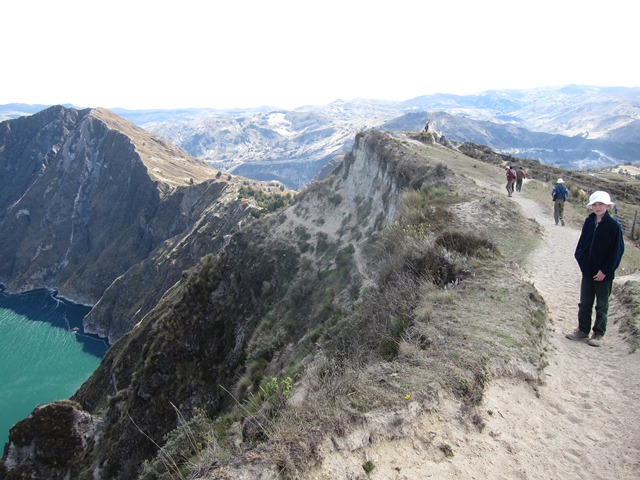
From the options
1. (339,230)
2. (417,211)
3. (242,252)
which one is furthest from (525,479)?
(242,252)

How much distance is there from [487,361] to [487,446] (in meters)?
2.02

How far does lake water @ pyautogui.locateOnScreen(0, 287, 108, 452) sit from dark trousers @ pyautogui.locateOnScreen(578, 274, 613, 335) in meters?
82.9

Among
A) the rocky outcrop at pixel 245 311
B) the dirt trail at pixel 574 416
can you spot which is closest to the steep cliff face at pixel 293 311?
the rocky outcrop at pixel 245 311

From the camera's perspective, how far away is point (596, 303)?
31.9ft

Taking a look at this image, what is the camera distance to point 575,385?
27.1ft

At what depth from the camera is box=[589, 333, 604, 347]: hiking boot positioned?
371 inches

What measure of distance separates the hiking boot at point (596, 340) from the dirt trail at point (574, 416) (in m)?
0.10

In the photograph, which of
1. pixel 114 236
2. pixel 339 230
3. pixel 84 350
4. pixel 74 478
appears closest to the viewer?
pixel 74 478

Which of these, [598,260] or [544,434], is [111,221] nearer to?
[598,260]

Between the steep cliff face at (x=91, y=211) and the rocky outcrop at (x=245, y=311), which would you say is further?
the steep cliff face at (x=91, y=211)

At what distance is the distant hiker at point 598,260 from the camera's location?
9.12 meters

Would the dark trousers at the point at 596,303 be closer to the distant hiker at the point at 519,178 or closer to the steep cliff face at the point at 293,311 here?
the steep cliff face at the point at 293,311

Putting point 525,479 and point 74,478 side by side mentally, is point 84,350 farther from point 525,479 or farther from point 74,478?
point 525,479

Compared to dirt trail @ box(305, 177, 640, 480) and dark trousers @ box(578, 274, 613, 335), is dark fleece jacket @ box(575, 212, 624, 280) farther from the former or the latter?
dirt trail @ box(305, 177, 640, 480)
